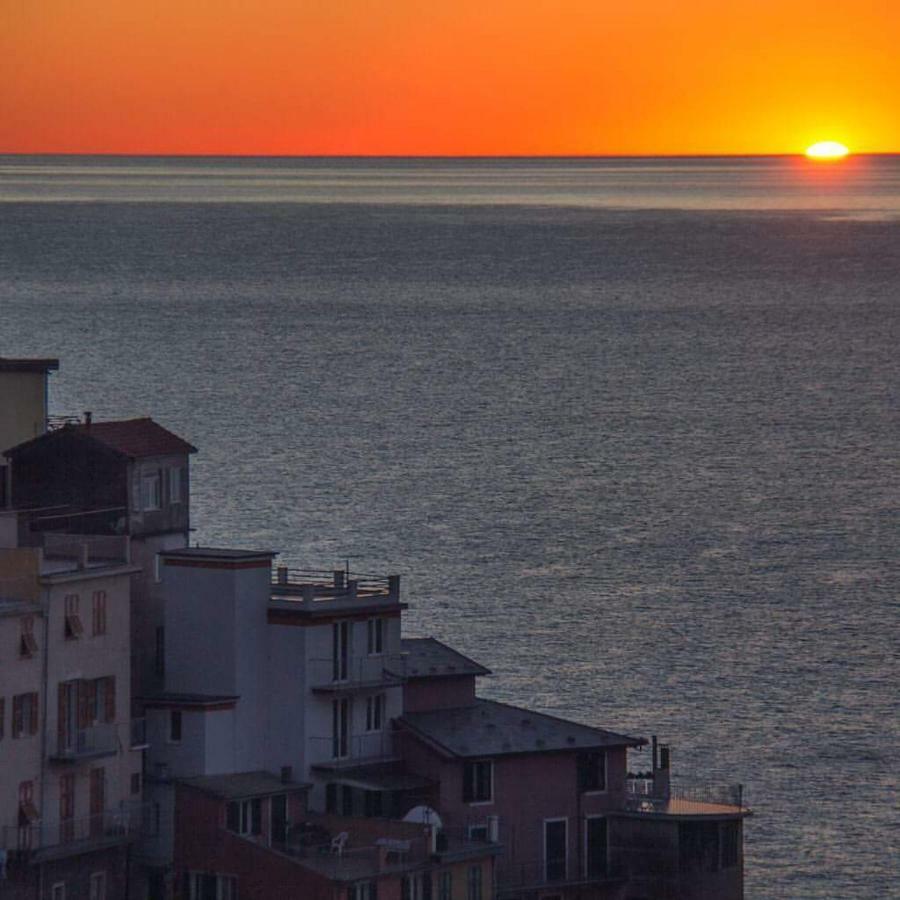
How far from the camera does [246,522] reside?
10612 cm

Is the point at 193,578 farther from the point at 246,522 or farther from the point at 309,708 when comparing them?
the point at 246,522

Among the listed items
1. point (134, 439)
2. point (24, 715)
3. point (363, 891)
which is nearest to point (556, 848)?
point (363, 891)

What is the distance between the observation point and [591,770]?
5953cm

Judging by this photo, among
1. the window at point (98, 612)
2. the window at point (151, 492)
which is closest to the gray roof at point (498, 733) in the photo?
the window at point (98, 612)

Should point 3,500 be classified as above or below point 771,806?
above

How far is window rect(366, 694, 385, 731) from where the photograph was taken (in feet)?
194

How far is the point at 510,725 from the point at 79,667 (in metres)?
7.80

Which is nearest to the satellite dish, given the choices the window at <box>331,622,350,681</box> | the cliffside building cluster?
the cliffside building cluster

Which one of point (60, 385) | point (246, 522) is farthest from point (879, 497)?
point (60, 385)

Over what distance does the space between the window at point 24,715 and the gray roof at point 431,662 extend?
759cm

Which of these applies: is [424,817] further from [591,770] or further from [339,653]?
[591,770]

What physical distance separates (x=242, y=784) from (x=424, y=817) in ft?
9.99

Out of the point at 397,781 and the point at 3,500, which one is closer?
the point at 397,781

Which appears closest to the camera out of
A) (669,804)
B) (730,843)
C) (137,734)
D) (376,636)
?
(137,734)
